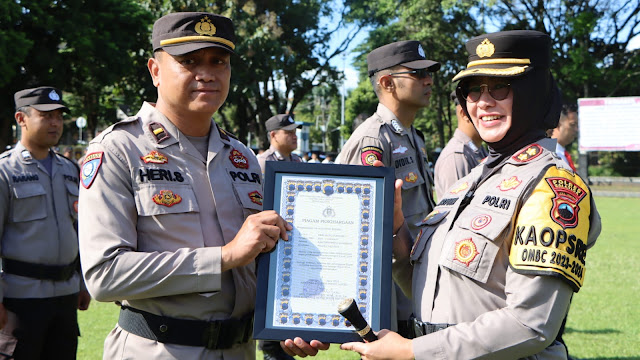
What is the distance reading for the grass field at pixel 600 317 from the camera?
20.8 ft

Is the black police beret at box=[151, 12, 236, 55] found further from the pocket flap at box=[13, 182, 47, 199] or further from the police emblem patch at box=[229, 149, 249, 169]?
the pocket flap at box=[13, 182, 47, 199]

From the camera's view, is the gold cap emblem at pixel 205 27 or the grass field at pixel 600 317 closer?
the gold cap emblem at pixel 205 27

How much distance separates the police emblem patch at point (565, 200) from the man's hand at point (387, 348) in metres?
0.70

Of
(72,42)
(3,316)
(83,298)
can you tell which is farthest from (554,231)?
(72,42)

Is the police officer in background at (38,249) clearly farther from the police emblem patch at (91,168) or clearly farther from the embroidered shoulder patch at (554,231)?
the embroidered shoulder patch at (554,231)

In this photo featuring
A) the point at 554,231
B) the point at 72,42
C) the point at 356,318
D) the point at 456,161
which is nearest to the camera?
the point at 554,231

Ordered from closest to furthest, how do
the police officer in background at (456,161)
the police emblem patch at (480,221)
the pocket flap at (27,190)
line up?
the police emblem patch at (480,221) < the pocket flap at (27,190) < the police officer in background at (456,161)

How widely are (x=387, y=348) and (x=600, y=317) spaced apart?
6.34 meters

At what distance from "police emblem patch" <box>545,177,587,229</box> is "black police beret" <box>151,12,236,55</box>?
149 cm

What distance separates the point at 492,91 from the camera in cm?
244

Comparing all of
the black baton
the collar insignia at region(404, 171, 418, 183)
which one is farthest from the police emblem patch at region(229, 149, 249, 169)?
the collar insignia at region(404, 171, 418, 183)

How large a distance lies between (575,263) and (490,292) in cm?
34

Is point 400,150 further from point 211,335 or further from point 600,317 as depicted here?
point 600,317

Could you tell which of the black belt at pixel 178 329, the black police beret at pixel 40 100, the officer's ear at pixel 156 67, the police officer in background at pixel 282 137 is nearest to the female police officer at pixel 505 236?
the black belt at pixel 178 329
